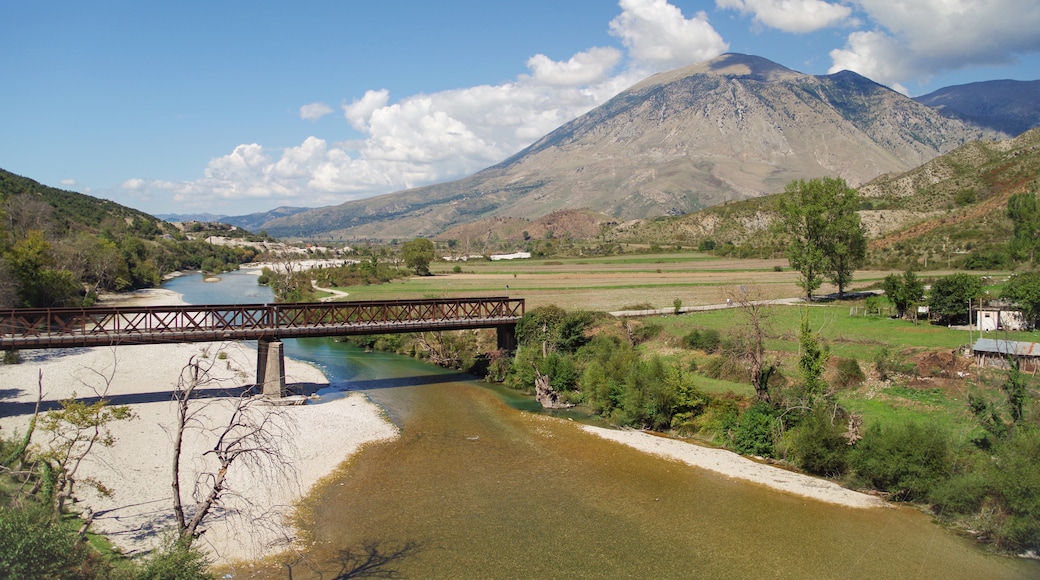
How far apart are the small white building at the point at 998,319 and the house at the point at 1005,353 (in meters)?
6.62

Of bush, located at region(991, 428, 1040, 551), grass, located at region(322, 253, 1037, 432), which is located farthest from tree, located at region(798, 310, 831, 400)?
bush, located at region(991, 428, 1040, 551)

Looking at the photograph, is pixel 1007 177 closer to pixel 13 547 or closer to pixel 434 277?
pixel 434 277

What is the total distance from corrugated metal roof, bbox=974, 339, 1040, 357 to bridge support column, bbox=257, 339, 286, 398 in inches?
1443

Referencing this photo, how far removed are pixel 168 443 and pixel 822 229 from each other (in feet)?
170

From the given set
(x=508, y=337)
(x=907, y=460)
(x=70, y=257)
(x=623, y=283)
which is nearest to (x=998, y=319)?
(x=907, y=460)

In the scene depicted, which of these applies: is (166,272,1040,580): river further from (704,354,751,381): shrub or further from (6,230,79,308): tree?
(6,230,79,308): tree

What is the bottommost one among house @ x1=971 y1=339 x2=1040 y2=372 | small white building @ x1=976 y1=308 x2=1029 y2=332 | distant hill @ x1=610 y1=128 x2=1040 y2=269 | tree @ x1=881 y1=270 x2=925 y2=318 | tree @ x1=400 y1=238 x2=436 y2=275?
house @ x1=971 y1=339 x2=1040 y2=372

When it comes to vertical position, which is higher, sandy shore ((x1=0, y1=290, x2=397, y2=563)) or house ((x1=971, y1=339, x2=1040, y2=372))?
house ((x1=971, y1=339, x2=1040, y2=372))

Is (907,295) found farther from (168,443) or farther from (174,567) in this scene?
(174,567)

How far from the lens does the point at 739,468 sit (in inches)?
1056

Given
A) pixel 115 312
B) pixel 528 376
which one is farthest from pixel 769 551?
pixel 115 312

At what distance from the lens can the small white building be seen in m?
36.5

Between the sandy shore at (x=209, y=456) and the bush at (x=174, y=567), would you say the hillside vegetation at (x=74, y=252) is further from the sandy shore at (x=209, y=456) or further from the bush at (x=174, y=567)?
the bush at (x=174, y=567)

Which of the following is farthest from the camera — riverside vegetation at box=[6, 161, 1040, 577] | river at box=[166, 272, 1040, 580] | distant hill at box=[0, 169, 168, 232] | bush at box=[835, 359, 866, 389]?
distant hill at box=[0, 169, 168, 232]
